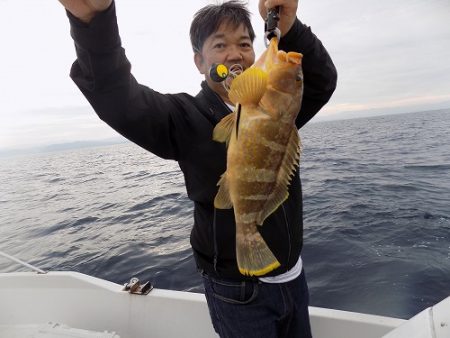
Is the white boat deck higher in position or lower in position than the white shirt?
lower

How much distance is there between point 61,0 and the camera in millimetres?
1703

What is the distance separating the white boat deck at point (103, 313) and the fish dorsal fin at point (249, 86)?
104 inches

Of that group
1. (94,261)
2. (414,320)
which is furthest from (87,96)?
(94,261)

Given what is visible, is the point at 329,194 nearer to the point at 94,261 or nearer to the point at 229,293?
the point at 94,261

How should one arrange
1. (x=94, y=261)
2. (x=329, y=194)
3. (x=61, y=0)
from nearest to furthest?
(x=61, y=0) → (x=94, y=261) → (x=329, y=194)

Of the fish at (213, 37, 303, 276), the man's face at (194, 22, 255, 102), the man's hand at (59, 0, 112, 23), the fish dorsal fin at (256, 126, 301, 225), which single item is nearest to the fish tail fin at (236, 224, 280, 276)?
the fish at (213, 37, 303, 276)

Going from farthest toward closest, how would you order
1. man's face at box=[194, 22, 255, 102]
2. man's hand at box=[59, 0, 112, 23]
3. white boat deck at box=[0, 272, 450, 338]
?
white boat deck at box=[0, 272, 450, 338], man's face at box=[194, 22, 255, 102], man's hand at box=[59, 0, 112, 23]

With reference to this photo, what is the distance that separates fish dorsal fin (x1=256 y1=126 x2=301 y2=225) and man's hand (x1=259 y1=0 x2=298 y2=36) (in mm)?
914

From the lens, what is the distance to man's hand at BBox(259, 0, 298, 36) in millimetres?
2193

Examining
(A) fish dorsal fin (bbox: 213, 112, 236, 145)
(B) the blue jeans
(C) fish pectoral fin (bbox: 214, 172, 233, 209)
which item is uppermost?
(A) fish dorsal fin (bbox: 213, 112, 236, 145)

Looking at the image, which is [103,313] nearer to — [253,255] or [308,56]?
[253,255]

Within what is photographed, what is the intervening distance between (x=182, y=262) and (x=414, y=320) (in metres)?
5.50

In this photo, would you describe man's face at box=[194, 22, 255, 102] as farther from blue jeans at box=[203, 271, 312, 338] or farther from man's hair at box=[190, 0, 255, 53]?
blue jeans at box=[203, 271, 312, 338]

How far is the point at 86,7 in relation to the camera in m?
1.75
